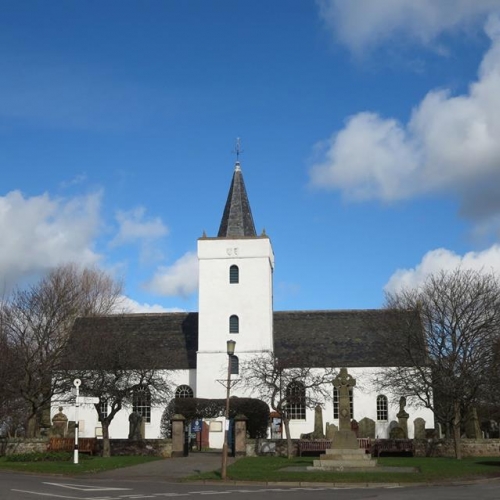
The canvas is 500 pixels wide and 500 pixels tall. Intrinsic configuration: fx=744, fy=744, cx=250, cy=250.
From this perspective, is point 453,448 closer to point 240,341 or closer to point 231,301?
point 240,341

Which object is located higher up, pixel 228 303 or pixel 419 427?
pixel 228 303

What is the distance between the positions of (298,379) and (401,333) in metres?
8.39

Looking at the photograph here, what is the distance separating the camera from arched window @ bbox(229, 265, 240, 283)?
185ft

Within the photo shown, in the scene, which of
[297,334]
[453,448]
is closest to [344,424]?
[453,448]

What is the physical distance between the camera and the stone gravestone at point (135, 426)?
4991 centimetres

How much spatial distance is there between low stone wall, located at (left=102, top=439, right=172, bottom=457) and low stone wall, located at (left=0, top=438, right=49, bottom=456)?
177 inches

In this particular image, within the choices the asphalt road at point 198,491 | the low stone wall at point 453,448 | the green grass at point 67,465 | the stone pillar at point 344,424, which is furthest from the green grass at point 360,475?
the low stone wall at point 453,448

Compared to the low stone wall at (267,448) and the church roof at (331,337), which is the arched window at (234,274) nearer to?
the church roof at (331,337)

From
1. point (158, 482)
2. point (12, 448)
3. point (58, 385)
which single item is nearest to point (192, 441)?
point (58, 385)

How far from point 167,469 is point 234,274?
27.0 meters

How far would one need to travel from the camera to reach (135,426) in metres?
51.3

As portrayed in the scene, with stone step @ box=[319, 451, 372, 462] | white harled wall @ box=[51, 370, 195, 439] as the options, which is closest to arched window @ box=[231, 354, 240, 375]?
white harled wall @ box=[51, 370, 195, 439]

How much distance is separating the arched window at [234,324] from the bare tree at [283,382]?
268 centimetres

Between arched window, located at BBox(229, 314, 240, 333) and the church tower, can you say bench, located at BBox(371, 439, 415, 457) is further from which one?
arched window, located at BBox(229, 314, 240, 333)
